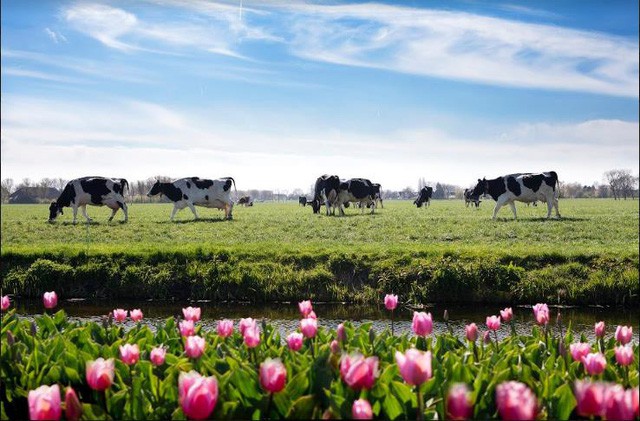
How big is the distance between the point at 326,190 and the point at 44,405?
3081 centimetres

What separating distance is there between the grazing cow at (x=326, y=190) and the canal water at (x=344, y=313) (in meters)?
21.2

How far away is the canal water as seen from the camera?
980cm

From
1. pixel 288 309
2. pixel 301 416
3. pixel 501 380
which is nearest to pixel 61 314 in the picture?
pixel 301 416

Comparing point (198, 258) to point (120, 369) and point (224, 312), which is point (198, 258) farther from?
point (120, 369)

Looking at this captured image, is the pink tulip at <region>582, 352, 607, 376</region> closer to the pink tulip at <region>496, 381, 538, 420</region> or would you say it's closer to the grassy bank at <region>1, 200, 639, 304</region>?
the pink tulip at <region>496, 381, 538, 420</region>

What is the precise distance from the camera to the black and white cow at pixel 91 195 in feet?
89.6

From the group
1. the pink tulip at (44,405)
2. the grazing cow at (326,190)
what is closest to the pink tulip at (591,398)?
the pink tulip at (44,405)

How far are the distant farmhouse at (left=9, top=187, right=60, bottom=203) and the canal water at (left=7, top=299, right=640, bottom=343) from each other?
90.8 ft

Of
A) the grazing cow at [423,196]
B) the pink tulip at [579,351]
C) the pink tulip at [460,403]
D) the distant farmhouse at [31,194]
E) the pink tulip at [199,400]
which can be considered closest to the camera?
the pink tulip at [460,403]

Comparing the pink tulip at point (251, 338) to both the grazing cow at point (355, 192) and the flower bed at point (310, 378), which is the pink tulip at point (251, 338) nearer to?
the flower bed at point (310, 378)

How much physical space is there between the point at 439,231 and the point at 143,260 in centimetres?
1090

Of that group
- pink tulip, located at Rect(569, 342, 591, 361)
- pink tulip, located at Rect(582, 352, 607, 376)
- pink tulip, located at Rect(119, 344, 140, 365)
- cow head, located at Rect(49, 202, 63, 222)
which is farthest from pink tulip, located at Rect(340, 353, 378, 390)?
cow head, located at Rect(49, 202, 63, 222)

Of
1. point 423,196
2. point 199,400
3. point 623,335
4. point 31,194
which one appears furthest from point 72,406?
point 423,196

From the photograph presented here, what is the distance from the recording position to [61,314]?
5801 mm
